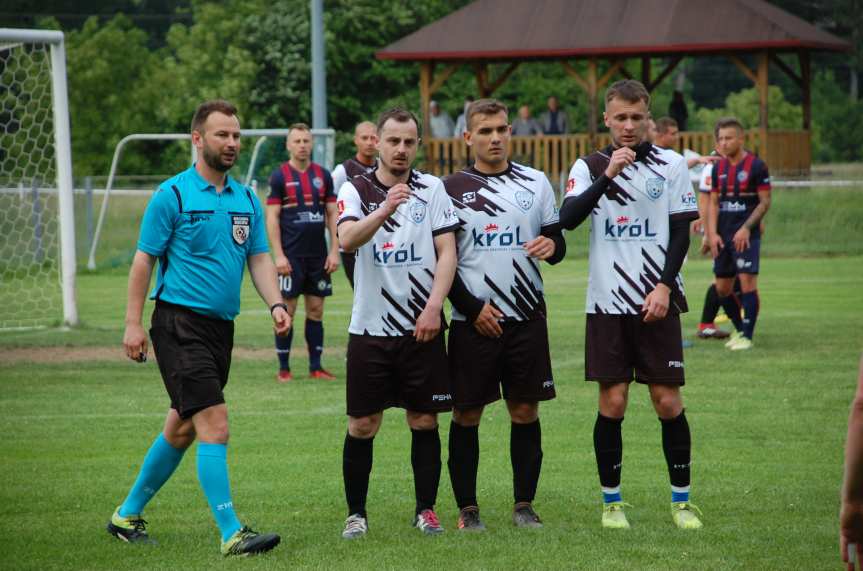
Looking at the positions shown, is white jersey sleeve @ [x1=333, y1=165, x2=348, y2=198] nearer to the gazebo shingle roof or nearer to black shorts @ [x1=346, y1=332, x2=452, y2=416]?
black shorts @ [x1=346, y1=332, x2=452, y2=416]

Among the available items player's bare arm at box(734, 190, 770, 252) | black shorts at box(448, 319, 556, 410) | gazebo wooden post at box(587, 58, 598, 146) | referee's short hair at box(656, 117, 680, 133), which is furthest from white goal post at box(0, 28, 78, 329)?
gazebo wooden post at box(587, 58, 598, 146)

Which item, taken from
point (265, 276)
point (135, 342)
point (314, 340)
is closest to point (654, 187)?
point (265, 276)

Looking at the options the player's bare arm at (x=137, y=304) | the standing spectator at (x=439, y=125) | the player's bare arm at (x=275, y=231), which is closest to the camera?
the player's bare arm at (x=137, y=304)

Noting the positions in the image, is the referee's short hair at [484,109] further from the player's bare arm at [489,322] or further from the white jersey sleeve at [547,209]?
the player's bare arm at [489,322]

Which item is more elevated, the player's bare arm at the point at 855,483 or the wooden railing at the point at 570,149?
the wooden railing at the point at 570,149

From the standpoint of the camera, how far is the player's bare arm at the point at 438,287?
6.60 metres

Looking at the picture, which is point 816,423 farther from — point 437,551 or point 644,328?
point 437,551

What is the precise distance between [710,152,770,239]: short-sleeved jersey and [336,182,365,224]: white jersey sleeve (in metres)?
8.19

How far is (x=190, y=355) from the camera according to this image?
646cm

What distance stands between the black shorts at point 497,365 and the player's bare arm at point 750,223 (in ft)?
23.9

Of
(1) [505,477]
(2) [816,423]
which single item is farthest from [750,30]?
(1) [505,477]

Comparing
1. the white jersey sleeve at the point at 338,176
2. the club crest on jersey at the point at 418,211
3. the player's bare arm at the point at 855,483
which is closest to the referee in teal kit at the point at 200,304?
the club crest on jersey at the point at 418,211

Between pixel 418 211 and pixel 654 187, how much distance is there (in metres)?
1.25

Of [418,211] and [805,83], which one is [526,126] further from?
[418,211]
